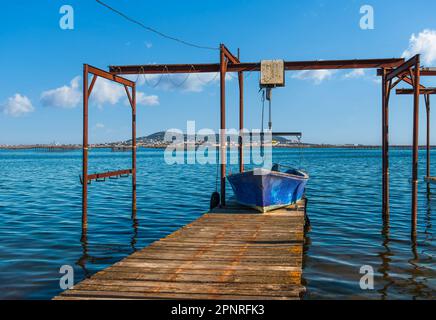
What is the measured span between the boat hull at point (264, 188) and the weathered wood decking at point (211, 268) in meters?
2.49

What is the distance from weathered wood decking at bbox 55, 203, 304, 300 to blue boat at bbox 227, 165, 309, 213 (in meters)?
2.49

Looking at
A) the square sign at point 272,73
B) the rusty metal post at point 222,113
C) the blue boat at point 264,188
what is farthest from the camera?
the square sign at point 272,73

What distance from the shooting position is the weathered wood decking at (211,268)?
7.36 m

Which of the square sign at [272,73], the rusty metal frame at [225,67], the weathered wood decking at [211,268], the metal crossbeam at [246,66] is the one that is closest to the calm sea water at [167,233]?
the weathered wood decking at [211,268]

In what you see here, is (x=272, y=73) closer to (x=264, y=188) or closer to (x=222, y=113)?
(x=222, y=113)

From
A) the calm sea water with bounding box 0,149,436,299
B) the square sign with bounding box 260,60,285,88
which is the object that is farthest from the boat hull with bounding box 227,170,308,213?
the square sign with bounding box 260,60,285,88

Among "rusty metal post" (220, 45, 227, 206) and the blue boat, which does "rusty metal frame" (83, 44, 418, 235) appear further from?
the blue boat

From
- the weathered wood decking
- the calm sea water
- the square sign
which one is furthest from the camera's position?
the square sign

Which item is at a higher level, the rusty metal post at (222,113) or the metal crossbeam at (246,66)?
the metal crossbeam at (246,66)

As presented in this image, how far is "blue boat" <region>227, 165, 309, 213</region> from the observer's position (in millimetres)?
15297

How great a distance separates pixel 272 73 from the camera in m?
18.0

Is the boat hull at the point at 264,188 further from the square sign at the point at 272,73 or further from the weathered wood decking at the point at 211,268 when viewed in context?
the square sign at the point at 272,73

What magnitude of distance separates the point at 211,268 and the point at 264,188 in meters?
6.83

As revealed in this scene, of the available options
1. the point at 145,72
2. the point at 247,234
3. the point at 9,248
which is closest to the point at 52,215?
the point at 9,248
